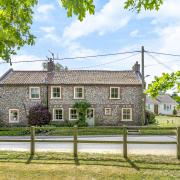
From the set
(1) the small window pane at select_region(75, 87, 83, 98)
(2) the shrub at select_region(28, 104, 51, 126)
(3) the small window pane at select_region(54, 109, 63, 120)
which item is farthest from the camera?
(1) the small window pane at select_region(75, 87, 83, 98)

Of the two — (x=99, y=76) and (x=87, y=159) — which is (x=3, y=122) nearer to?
(x=99, y=76)

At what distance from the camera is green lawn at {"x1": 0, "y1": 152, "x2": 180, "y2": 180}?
873cm

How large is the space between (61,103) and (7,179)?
25551 millimetres

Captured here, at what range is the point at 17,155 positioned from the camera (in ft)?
38.7

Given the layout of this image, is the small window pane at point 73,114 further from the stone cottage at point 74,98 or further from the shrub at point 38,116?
the shrub at point 38,116

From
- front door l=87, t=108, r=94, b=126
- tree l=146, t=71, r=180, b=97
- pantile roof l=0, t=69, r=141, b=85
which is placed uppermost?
pantile roof l=0, t=69, r=141, b=85

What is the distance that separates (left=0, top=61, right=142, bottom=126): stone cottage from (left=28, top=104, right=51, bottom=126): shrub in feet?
3.36

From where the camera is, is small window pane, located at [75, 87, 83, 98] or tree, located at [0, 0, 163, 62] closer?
tree, located at [0, 0, 163, 62]

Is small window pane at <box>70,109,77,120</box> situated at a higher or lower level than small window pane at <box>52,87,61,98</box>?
lower

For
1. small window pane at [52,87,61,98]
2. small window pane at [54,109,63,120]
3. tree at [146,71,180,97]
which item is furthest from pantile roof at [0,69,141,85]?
tree at [146,71,180,97]

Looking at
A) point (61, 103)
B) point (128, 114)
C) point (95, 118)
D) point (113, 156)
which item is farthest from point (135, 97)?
point (113, 156)

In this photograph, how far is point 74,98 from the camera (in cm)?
3391

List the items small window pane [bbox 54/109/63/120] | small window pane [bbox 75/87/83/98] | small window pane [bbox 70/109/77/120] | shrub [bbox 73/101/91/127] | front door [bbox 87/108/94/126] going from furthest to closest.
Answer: small window pane [bbox 75/87/83/98]
small window pane [bbox 54/109/63/120]
small window pane [bbox 70/109/77/120]
front door [bbox 87/108/94/126]
shrub [bbox 73/101/91/127]

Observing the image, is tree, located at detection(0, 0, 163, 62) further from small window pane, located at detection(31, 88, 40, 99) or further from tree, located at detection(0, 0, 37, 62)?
small window pane, located at detection(31, 88, 40, 99)
